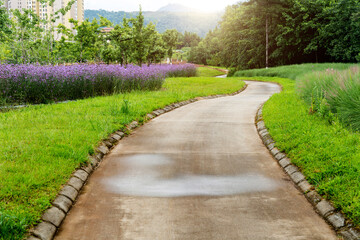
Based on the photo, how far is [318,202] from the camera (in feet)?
15.7

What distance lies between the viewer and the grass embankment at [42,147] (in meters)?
4.15

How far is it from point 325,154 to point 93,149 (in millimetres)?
4103

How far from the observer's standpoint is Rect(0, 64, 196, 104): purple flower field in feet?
39.8

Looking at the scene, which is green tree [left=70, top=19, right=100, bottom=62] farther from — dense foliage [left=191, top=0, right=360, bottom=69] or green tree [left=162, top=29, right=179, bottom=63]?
dense foliage [left=191, top=0, right=360, bottom=69]

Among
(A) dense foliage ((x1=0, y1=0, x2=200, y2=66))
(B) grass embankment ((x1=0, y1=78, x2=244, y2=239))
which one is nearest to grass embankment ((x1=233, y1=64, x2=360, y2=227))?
(B) grass embankment ((x1=0, y1=78, x2=244, y2=239))

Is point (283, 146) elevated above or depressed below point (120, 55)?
below

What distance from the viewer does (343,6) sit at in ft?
139

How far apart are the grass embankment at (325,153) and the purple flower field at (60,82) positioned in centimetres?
765

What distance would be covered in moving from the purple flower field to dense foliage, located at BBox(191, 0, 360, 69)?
31708mm

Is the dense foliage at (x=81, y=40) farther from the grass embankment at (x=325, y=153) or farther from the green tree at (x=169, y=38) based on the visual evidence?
the grass embankment at (x=325, y=153)

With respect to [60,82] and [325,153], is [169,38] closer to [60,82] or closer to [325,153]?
[60,82]

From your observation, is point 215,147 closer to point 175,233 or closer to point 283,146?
point 283,146

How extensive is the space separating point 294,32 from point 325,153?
44184 mm

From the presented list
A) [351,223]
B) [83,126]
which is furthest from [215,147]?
[351,223]
